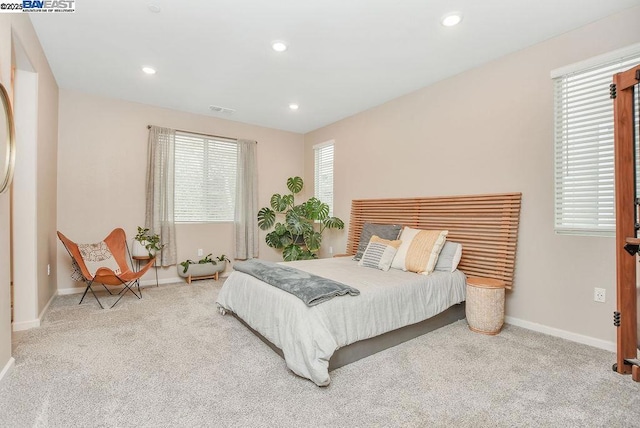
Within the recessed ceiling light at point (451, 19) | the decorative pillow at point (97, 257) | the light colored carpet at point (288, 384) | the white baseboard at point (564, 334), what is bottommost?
the light colored carpet at point (288, 384)

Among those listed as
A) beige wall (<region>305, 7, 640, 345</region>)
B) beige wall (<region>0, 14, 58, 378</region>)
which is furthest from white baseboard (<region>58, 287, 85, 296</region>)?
beige wall (<region>305, 7, 640, 345</region>)

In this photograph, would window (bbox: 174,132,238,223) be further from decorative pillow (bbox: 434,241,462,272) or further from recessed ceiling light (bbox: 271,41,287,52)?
decorative pillow (bbox: 434,241,462,272)

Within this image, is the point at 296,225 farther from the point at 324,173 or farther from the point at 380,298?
the point at 380,298

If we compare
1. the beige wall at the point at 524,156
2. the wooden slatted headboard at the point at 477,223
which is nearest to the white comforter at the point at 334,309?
the wooden slatted headboard at the point at 477,223

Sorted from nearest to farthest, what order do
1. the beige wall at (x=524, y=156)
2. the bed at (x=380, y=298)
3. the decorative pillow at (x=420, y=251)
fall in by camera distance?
the bed at (x=380, y=298)
the beige wall at (x=524, y=156)
the decorative pillow at (x=420, y=251)

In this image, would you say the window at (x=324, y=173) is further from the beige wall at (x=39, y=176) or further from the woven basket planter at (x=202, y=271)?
the beige wall at (x=39, y=176)

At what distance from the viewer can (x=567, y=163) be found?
2.70 metres

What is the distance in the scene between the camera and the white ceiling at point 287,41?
2.41 meters

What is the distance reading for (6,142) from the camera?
2.07 metres

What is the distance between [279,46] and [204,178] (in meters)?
2.82

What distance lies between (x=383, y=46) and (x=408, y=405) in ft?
9.67

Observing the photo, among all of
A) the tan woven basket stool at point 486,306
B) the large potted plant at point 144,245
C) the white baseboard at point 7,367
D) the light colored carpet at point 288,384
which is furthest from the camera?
the large potted plant at point 144,245

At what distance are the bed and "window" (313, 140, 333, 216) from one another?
177 cm

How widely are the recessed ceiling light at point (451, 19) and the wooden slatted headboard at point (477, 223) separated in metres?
1.64
